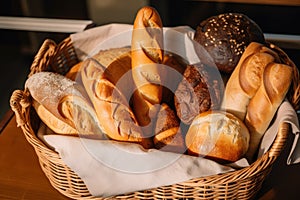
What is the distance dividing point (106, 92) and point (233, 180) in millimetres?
228

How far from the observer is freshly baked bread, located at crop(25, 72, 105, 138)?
660mm

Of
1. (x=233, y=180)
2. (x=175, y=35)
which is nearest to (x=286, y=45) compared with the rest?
(x=175, y=35)

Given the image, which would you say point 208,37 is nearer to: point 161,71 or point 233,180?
point 161,71

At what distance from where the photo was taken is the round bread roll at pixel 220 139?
2.02 feet

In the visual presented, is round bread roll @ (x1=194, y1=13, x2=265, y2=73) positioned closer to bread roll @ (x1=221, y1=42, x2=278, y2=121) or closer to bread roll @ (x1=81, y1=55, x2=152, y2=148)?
bread roll @ (x1=221, y1=42, x2=278, y2=121)

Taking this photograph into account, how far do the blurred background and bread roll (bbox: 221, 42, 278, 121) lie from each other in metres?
0.32

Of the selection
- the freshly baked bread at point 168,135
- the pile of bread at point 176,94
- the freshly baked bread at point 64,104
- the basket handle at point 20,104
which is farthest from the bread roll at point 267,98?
the basket handle at point 20,104

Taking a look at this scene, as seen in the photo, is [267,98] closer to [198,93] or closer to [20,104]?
[198,93]

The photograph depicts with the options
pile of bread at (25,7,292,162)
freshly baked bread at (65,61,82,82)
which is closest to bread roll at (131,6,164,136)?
pile of bread at (25,7,292,162)

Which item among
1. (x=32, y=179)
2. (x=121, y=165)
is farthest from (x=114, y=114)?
(x=32, y=179)

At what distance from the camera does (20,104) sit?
672 mm

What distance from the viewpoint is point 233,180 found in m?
0.58

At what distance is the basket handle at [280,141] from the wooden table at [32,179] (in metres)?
0.12

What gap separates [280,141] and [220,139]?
83mm
